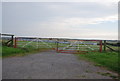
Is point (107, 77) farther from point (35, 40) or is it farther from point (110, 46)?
point (35, 40)

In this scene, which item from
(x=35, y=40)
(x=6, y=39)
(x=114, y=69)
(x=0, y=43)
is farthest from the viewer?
(x=35, y=40)

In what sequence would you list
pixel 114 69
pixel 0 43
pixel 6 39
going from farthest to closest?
pixel 6 39
pixel 0 43
pixel 114 69

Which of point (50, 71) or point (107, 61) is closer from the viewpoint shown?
point (50, 71)

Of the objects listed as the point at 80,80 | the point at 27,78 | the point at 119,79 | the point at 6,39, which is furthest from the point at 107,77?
the point at 6,39

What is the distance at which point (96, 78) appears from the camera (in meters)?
4.93

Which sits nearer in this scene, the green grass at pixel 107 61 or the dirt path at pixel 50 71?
the dirt path at pixel 50 71

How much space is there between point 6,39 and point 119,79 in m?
13.1

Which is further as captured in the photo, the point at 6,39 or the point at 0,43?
the point at 6,39

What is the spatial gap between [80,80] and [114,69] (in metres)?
2.34

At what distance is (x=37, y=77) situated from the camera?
4.88m

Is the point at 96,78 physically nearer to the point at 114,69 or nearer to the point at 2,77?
the point at 114,69

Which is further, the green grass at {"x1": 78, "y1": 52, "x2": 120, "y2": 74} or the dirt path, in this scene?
the green grass at {"x1": 78, "y1": 52, "x2": 120, "y2": 74}

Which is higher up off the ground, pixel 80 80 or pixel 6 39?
pixel 6 39

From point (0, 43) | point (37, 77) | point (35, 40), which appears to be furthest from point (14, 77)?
point (35, 40)
